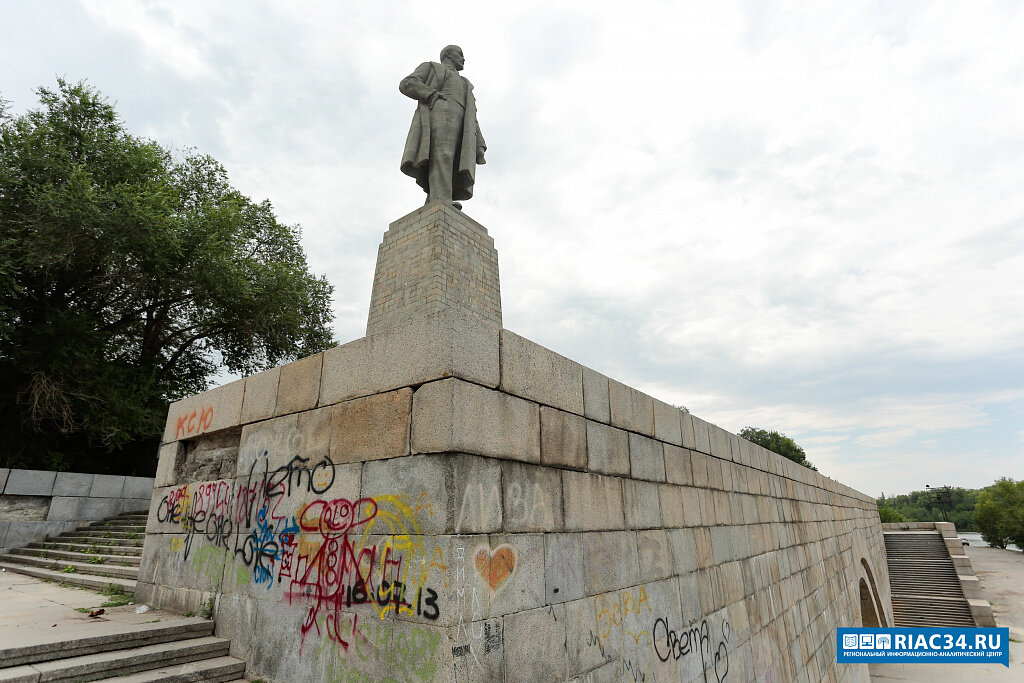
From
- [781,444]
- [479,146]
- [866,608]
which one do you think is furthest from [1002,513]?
[479,146]

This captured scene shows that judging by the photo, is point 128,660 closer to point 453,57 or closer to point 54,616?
point 54,616

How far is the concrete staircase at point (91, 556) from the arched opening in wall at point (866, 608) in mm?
18981

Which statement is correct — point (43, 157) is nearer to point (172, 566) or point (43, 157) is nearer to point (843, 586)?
point (172, 566)

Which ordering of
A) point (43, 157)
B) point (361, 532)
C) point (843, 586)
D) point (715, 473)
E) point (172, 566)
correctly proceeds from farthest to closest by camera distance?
point (43, 157), point (843, 586), point (715, 473), point (172, 566), point (361, 532)

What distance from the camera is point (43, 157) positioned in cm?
1436

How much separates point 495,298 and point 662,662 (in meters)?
5.92

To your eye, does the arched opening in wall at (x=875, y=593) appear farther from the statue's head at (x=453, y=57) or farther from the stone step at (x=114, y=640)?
the stone step at (x=114, y=640)

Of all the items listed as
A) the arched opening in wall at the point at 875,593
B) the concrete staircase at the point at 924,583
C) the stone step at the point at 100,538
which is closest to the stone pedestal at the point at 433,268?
the stone step at the point at 100,538

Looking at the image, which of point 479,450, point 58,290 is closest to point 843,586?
point 479,450

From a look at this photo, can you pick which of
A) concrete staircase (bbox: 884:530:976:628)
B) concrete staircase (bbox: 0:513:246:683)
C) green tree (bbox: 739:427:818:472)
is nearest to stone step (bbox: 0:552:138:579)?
concrete staircase (bbox: 0:513:246:683)

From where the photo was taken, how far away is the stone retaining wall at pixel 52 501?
10609 mm

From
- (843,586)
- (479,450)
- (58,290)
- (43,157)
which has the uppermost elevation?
(43,157)

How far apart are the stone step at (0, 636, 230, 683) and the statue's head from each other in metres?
8.13

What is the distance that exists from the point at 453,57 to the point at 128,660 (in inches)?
335
